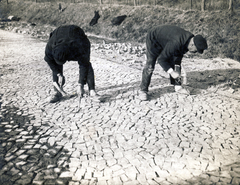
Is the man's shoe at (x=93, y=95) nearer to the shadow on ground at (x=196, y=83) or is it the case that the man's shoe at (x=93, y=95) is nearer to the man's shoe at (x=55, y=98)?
the shadow on ground at (x=196, y=83)

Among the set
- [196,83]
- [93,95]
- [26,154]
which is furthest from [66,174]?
[196,83]

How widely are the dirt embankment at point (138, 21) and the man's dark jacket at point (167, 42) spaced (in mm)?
4888

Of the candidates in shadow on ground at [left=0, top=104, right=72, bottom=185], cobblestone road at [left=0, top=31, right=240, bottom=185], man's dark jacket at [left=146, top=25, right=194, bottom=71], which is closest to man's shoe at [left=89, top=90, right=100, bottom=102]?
cobblestone road at [left=0, top=31, right=240, bottom=185]

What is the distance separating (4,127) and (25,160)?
1261 mm

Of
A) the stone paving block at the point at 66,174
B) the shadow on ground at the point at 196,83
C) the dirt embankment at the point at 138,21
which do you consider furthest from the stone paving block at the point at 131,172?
the dirt embankment at the point at 138,21

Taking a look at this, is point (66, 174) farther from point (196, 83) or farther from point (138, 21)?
point (138, 21)

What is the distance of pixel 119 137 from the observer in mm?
3922

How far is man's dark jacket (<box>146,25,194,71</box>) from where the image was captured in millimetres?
4254

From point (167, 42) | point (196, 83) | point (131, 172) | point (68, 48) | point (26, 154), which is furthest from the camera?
point (196, 83)

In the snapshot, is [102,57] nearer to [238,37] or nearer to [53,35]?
[53,35]

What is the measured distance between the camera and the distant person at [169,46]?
421 centimetres

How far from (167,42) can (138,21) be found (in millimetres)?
9333

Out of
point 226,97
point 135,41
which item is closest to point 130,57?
point 135,41

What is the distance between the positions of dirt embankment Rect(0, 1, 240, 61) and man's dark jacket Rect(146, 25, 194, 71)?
4888 mm
